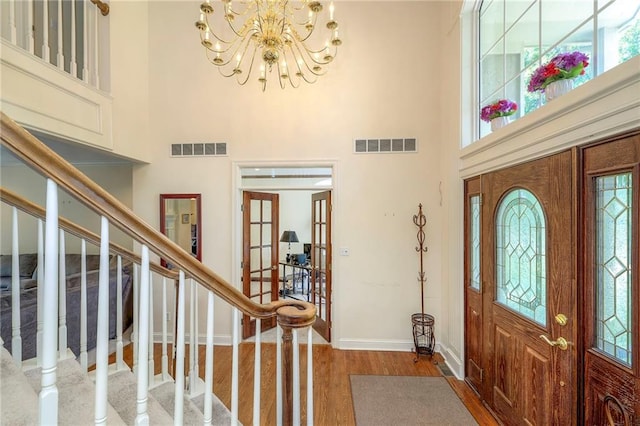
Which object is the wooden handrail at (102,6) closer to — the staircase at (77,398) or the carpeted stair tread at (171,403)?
the staircase at (77,398)

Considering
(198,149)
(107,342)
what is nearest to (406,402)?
(107,342)

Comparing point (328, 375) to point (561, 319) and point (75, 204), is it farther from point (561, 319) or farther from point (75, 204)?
point (75, 204)

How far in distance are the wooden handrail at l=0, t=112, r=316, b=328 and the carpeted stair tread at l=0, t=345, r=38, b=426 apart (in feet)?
2.34

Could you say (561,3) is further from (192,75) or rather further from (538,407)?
(192,75)

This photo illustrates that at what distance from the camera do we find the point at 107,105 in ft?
9.80

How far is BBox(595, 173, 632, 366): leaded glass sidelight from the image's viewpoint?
1307 mm

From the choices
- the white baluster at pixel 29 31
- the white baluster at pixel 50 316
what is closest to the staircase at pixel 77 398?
the white baluster at pixel 50 316

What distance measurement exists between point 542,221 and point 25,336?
3941 millimetres

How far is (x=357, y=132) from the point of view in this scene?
346cm

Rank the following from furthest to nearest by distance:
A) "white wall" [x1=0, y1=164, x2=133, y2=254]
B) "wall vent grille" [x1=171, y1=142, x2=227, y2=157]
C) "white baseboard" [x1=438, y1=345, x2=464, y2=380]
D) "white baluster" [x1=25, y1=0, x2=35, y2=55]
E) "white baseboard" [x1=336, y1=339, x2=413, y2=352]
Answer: "white wall" [x1=0, y1=164, x2=133, y2=254], "wall vent grille" [x1=171, y1=142, x2=227, y2=157], "white baseboard" [x1=336, y1=339, x2=413, y2=352], "white baseboard" [x1=438, y1=345, x2=464, y2=380], "white baluster" [x1=25, y1=0, x2=35, y2=55]

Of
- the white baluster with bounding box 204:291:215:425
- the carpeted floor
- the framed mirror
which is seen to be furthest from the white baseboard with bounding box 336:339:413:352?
the white baluster with bounding box 204:291:215:425

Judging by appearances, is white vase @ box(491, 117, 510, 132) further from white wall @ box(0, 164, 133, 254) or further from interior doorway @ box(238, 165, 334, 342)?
white wall @ box(0, 164, 133, 254)

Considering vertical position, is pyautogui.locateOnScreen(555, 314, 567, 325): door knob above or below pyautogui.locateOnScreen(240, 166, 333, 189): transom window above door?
Answer: below

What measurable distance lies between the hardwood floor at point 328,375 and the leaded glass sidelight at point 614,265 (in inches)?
53.7
